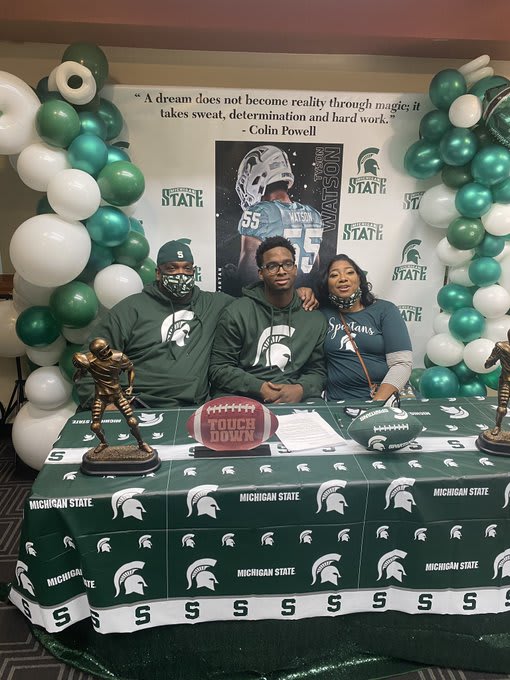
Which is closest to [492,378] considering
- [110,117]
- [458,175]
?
[458,175]

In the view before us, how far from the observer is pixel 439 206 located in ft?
8.95

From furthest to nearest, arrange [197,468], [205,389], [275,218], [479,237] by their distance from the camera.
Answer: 1. [275,218]
2. [479,237]
3. [205,389]
4. [197,468]

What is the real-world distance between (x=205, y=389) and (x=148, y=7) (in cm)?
171

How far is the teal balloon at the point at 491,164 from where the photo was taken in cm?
245

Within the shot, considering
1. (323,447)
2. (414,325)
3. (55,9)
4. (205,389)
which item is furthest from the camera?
(414,325)

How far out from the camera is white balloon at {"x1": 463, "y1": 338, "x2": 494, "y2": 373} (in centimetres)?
261

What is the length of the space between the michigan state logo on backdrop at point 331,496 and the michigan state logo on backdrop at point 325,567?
6.0 inches

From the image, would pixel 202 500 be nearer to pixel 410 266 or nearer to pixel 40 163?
pixel 40 163

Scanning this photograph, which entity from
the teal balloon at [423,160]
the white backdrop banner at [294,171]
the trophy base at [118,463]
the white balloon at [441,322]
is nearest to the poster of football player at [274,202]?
the white backdrop banner at [294,171]

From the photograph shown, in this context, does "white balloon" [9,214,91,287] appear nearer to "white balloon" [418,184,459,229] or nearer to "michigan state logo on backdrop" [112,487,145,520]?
"michigan state logo on backdrop" [112,487,145,520]

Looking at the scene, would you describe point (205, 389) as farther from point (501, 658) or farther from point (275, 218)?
point (501, 658)

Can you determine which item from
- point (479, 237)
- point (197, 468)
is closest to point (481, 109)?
point (479, 237)

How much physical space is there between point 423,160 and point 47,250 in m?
1.91

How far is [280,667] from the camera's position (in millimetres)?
1601
